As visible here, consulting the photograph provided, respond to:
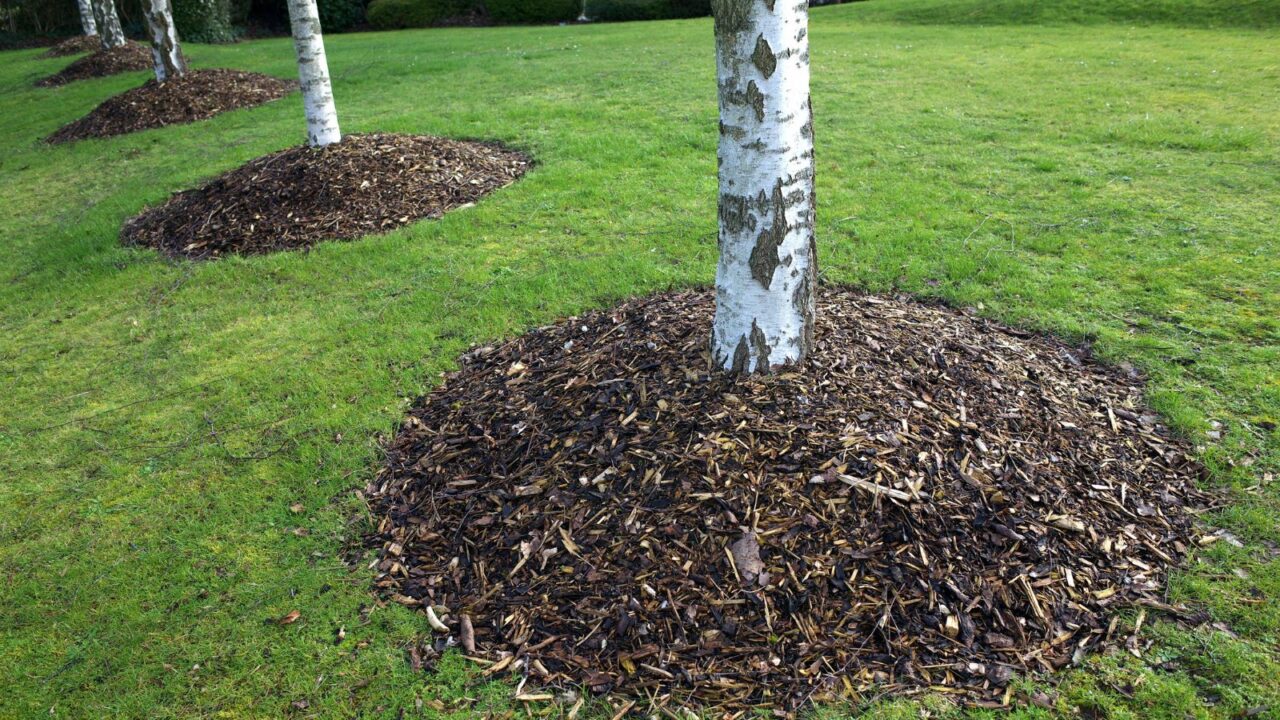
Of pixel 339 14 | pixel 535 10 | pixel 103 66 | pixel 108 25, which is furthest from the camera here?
pixel 339 14

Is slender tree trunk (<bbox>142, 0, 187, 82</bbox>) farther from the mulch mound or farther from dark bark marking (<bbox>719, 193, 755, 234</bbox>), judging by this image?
dark bark marking (<bbox>719, 193, 755, 234</bbox>)

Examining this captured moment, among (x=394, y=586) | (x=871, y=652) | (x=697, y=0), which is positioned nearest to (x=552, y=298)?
(x=394, y=586)

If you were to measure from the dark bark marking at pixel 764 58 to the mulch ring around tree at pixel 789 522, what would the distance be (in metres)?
1.46

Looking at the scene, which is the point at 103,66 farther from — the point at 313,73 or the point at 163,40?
the point at 313,73

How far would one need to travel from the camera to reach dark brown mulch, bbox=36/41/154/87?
55.9ft

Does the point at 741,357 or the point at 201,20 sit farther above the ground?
the point at 201,20

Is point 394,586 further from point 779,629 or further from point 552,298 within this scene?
point 552,298

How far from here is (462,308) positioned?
6.15m

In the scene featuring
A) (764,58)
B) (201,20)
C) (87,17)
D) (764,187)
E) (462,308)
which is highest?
(87,17)

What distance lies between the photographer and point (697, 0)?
22250 mm

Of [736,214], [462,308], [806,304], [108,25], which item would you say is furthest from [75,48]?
[806,304]

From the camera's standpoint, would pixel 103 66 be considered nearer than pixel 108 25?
Yes

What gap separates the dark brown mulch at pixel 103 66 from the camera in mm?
17047

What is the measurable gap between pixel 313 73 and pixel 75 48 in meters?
18.5
